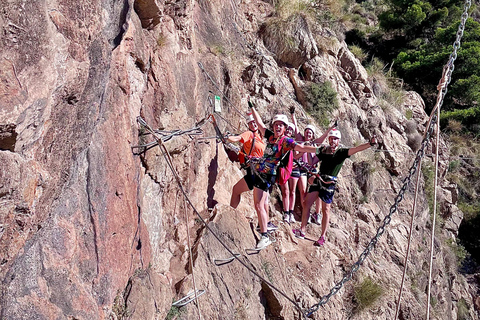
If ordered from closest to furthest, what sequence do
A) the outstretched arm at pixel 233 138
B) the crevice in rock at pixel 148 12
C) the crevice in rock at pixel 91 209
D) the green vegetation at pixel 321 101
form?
the crevice in rock at pixel 91 209, the crevice in rock at pixel 148 12, the outstretched arm at pixel 233 138, the green vegetation at pixel 321 101

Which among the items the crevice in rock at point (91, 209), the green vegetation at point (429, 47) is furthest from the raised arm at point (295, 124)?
the green vegetation at point (429, 47)

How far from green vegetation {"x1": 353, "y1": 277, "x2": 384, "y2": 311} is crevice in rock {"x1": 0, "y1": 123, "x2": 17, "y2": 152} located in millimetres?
6744

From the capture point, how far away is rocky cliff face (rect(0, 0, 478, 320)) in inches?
121

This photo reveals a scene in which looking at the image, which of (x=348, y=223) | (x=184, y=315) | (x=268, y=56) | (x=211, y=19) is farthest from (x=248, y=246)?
(x=268, y=56)

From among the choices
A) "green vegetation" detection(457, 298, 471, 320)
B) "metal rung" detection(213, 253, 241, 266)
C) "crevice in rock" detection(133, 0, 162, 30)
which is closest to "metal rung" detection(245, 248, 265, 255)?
"metal rung" detection(213, 253, 241, 266)

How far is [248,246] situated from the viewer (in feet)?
20.0

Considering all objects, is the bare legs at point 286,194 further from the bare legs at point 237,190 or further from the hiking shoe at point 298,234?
the bare legs at point 237,190

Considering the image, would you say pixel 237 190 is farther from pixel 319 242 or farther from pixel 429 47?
pixel 429 47

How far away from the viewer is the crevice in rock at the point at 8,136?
284 cm

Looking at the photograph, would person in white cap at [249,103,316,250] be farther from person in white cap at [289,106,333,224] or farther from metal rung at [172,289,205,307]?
metal rung at [172,289,205,307]

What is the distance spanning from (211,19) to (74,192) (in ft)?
21.0

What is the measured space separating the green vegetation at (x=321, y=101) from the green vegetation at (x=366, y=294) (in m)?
4.64

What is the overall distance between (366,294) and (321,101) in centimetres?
535

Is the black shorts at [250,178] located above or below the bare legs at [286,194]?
above
